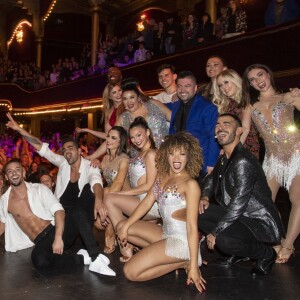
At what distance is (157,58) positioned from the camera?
11008 millimetres

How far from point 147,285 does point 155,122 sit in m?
1.76

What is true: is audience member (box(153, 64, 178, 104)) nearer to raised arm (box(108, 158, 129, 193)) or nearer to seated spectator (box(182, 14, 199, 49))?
raised arm (box(108, 158, 129, 193))

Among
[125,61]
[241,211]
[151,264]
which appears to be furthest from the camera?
[125,61]

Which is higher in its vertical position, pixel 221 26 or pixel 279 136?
pixel 221 26

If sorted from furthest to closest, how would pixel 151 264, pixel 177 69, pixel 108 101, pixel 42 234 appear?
pixel 177 69, pixel 108 101, pixel 42 234, pixel 151 264

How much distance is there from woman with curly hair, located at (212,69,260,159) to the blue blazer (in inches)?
8.0

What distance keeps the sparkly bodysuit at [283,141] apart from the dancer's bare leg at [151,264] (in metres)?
1.26

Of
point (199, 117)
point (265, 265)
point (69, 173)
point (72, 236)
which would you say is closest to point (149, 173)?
point (199, 117)

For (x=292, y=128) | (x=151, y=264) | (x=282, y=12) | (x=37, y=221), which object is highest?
(x=282, y=12)

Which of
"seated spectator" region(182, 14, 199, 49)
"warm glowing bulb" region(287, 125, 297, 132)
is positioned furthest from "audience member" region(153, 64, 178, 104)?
"seated spectator" region(182, 14, 199, 49)

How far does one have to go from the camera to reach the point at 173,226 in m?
3.37

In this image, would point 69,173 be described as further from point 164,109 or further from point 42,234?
point 164,109

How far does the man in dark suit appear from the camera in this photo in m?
4.20

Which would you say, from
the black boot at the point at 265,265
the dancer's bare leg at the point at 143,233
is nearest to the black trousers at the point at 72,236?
the dancer's bare leg at the point at 143,233
